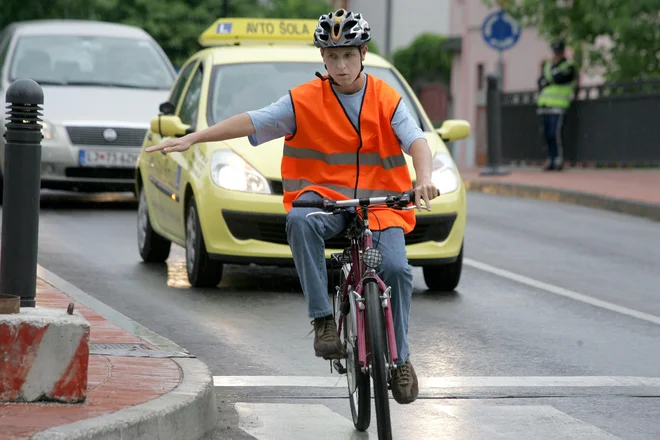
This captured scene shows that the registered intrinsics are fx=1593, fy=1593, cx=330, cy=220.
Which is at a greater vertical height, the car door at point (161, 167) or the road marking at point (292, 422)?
the car door at point (161, 167)

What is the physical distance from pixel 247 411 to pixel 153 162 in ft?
17.7

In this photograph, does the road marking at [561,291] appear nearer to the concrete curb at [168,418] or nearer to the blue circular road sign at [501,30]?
the concrete curb at [168,418]

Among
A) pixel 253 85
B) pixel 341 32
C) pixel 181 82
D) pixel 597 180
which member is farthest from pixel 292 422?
pixel 597 180

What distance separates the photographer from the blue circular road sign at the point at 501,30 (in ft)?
83.5

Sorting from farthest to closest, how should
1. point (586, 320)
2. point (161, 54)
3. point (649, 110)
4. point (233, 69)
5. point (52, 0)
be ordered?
point (52, 0), point (649, 110), point (161, 54), point (233, 69), point (586, 320)

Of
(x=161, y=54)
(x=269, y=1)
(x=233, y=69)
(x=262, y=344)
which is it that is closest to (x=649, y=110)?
(x=161, y=54)

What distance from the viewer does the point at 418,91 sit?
59.0 metres

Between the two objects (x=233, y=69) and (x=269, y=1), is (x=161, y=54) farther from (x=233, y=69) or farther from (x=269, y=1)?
(x=269, y=1)

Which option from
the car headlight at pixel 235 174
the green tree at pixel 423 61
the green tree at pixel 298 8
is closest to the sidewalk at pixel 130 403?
the car headlight at pixel 235 174

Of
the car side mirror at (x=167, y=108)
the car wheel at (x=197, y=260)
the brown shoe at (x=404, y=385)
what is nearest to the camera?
the brown shoe at (x=404, y=385)

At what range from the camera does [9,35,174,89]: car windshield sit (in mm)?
16922

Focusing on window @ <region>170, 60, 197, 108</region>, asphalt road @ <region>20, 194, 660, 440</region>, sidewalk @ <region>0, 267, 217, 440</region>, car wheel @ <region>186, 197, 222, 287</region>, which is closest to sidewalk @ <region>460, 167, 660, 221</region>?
asphalt road @ <region>20, 194, 660, 440</region>

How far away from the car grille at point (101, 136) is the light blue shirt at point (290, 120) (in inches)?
372

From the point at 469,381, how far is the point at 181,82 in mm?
5633
